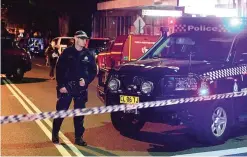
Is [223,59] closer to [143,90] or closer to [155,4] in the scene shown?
[143,90]

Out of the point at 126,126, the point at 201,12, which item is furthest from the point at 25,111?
the point at 201,12

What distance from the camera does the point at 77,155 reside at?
23.2 feet

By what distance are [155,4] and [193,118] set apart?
2027 cm

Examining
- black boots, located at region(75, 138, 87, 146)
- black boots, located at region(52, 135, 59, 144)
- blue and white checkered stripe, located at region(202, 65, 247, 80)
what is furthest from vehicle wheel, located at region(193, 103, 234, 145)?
black boots, located at region(52, 135, 59, 144)

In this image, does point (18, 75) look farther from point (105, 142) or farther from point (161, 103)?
point (161, 103)

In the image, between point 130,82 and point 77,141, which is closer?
point 77,141

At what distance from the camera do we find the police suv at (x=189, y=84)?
7.63 metres

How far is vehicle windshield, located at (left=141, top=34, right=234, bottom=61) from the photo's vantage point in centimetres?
845

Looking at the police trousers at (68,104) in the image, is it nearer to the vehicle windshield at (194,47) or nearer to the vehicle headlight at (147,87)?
the vehicle headlight at (147,87)

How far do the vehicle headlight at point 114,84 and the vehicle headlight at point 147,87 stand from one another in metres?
0.54

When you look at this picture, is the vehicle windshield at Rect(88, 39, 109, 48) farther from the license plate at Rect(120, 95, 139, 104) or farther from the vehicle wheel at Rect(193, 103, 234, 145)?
the vehicle wheel at Rect(193, 103, 234, 145)

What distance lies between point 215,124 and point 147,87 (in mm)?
1205

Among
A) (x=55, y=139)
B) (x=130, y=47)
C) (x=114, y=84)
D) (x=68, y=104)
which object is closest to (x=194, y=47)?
(x=114, y=84)

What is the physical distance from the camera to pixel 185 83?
301 inches
